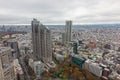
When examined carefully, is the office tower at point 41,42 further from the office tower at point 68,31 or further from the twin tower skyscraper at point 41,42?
the office tower at point 68,31

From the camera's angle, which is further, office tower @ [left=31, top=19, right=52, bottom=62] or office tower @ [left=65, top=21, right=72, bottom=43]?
office tower @ [left=65, top=21, right=72, bottom=43]

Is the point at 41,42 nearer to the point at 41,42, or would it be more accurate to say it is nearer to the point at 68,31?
the point at 41,42

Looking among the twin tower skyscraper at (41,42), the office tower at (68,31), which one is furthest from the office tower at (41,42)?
the office tower at (68,31)

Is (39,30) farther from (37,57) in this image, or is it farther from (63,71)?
(63,71)

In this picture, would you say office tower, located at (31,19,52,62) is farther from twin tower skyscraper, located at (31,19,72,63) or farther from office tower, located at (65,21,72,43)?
office tower, located at (65,21,72,43)

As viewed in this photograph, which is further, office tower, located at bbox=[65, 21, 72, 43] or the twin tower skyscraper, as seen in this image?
office tower, located at bbox=[65, 21, 72, 43]

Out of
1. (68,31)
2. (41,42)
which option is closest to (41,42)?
(41,42)

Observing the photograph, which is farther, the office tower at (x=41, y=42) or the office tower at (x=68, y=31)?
the office tower at (x=68, y=31)

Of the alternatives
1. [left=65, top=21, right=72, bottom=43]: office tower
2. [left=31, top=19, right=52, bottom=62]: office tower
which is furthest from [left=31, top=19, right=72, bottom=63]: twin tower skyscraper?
[left=65, top=21, right=72, bottom=43]: office tower
